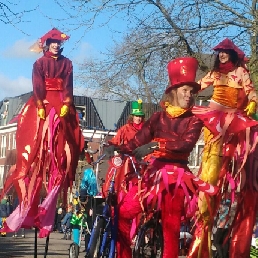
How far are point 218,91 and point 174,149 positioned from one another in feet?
4.57

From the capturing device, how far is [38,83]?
25.9 ft

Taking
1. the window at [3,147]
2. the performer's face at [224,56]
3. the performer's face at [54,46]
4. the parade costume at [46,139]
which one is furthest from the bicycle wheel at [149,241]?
the window at [3,147]

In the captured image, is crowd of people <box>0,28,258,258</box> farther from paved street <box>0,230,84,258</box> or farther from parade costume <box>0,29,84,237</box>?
paved street <box>0,230,84,258</box>

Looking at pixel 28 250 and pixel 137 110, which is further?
pixel 28 250

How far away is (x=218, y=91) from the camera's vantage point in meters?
8.14

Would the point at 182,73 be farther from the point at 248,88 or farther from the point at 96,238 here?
Answer: the point at 96,238

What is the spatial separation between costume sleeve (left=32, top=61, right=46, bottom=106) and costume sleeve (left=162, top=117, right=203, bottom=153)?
1.53 metres

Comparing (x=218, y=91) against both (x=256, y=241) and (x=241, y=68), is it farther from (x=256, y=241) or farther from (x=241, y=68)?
(x=256, y=241)

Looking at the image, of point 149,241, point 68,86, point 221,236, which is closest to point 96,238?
point 149,241

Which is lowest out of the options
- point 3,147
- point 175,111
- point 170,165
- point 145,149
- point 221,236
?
point 221,236

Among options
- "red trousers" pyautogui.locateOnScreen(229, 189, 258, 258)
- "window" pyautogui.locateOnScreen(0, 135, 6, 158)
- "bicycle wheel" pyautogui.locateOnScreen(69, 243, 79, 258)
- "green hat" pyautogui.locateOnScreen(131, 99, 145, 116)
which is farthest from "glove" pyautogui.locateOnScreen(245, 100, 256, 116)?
"window" pyautogui.locateOnScreen(0, 135, 6, 158)

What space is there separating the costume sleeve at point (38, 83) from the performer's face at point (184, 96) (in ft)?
4.73

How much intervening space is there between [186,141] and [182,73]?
76 cm

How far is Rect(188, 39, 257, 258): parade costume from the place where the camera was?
7.63 meters
